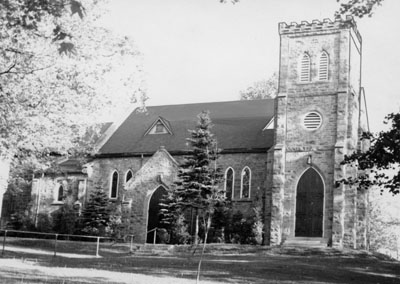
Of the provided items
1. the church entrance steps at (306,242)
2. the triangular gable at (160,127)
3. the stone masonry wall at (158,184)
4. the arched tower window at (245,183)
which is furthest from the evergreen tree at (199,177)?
the triangular gable at (160,127)

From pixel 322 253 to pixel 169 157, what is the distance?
12216 millimetres

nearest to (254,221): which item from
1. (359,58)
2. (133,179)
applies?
(133,179)

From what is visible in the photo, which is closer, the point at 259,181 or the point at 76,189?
the point at 259,181

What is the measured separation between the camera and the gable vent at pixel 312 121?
33.1 m

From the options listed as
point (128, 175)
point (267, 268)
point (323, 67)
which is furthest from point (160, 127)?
point (267, 268)

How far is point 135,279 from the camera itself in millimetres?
14203

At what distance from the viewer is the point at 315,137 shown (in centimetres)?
3297

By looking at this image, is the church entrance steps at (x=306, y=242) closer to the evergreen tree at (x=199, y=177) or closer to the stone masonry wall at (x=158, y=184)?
the stone masonry wall at (x=158, y=184)

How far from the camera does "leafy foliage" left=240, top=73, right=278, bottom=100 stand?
57.4m

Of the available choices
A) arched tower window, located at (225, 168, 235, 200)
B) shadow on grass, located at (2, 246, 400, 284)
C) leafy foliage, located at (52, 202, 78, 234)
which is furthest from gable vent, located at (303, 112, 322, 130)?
leafy foliage, located at (52, 202, 78, 234)

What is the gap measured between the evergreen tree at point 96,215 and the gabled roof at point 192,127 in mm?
3985

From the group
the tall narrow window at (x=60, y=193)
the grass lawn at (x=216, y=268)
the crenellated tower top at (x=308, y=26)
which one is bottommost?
the grass lawn at (x=216, y=268)

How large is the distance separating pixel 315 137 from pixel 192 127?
35.0ft

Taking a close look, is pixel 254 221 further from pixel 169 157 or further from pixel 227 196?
pixel 169 157
